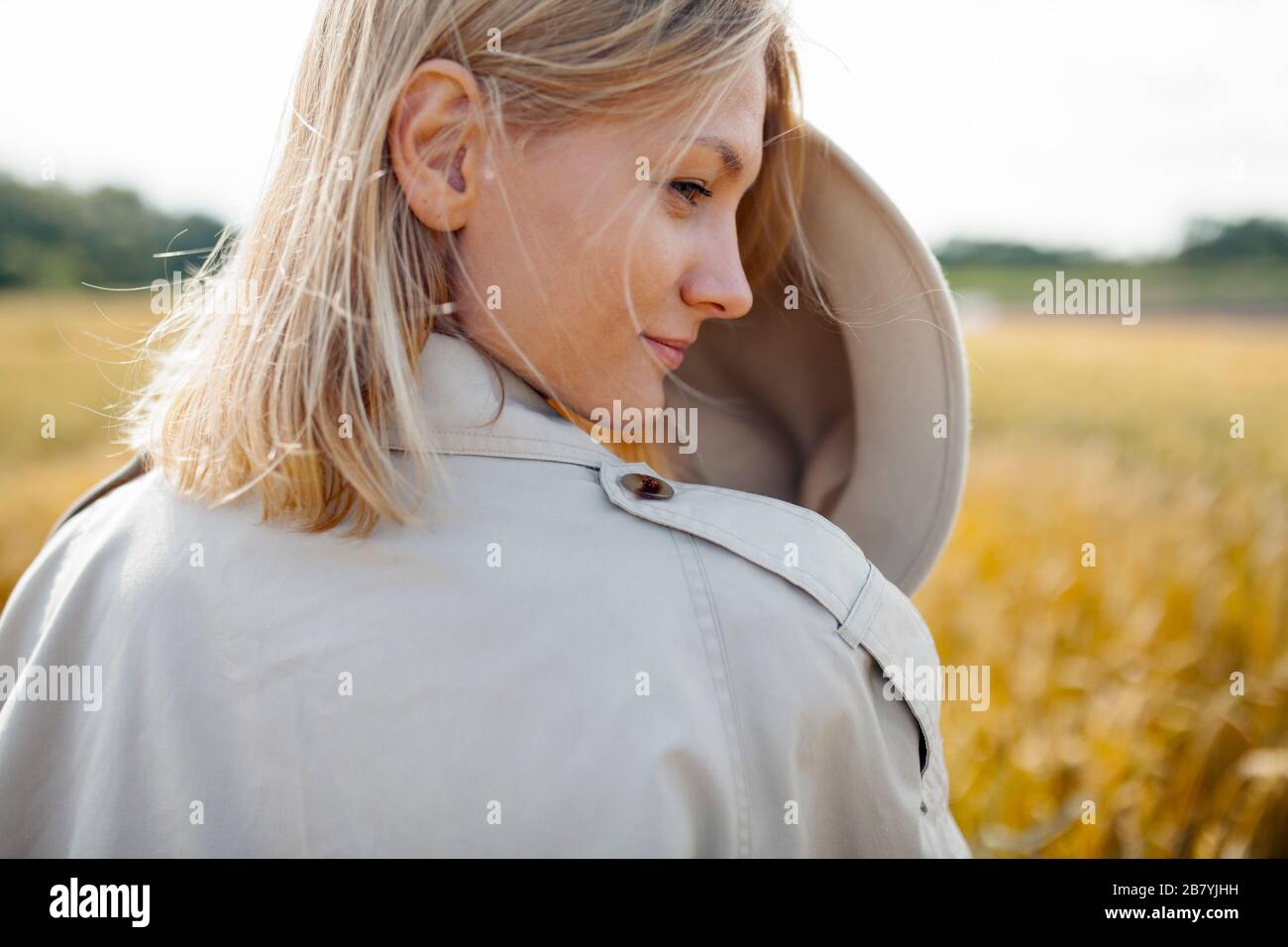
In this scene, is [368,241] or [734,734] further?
[368,241]

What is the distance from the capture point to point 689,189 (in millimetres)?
1264

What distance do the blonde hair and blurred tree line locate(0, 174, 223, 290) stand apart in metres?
21.8

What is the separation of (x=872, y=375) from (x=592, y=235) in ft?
2.22

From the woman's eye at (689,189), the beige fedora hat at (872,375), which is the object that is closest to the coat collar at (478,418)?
the woman's eye at (689,189)

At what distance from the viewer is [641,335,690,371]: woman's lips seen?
54.1 inches

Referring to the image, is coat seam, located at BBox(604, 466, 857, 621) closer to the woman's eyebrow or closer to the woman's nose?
the woman's nose

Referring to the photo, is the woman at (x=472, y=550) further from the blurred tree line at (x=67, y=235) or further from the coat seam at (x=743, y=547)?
the blurred tree line at (x=67, y=235)

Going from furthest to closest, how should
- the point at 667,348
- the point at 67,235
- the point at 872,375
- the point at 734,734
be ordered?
the point at 67,235 < the point at 872,375 < the point at 667,348 < the point at 734,734

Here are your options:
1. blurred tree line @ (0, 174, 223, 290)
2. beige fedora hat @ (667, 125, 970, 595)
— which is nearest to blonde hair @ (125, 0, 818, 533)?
beige fedora hat @ (667, 125, 970, 595)

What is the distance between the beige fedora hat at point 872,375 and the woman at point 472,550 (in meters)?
0.37

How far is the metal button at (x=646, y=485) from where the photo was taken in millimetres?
1159

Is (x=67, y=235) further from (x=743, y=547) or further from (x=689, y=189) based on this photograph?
(x=743, y=547)

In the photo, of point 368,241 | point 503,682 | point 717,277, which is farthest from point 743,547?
point 368,241
